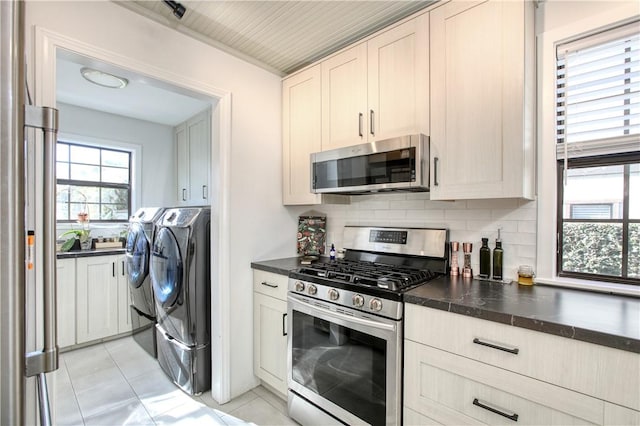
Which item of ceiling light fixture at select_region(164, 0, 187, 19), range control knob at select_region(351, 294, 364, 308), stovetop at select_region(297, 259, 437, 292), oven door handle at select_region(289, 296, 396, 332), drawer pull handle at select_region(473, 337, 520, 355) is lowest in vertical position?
oven door handle at select_region(289, 296, 396, 332)

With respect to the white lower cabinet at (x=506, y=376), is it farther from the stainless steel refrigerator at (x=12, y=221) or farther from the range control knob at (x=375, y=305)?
the stainless steel refrigerator at (x=12, y=221)

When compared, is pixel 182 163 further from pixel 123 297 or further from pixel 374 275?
pixel 374 275

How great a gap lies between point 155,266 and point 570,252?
2.91 metres

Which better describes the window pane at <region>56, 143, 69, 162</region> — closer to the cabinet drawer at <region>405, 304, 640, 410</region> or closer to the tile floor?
the tile floor

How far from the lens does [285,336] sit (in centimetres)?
203

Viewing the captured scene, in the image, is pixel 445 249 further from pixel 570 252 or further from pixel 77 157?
pixel 77 157

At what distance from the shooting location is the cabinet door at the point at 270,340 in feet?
6.71

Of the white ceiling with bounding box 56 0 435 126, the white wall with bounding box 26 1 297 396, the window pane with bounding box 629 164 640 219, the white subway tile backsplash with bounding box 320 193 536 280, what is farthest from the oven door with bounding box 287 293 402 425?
the white ceiling with bounding box 56 0 435 126

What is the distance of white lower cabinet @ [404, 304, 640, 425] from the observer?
950mm

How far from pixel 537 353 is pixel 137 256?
3.11 m

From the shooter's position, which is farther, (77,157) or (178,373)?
(77,157)

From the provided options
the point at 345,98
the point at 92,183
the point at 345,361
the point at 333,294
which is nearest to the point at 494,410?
the point at 345,361

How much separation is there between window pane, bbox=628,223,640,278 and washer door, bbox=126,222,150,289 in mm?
3305

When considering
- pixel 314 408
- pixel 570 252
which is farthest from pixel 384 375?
pixel 570 252
